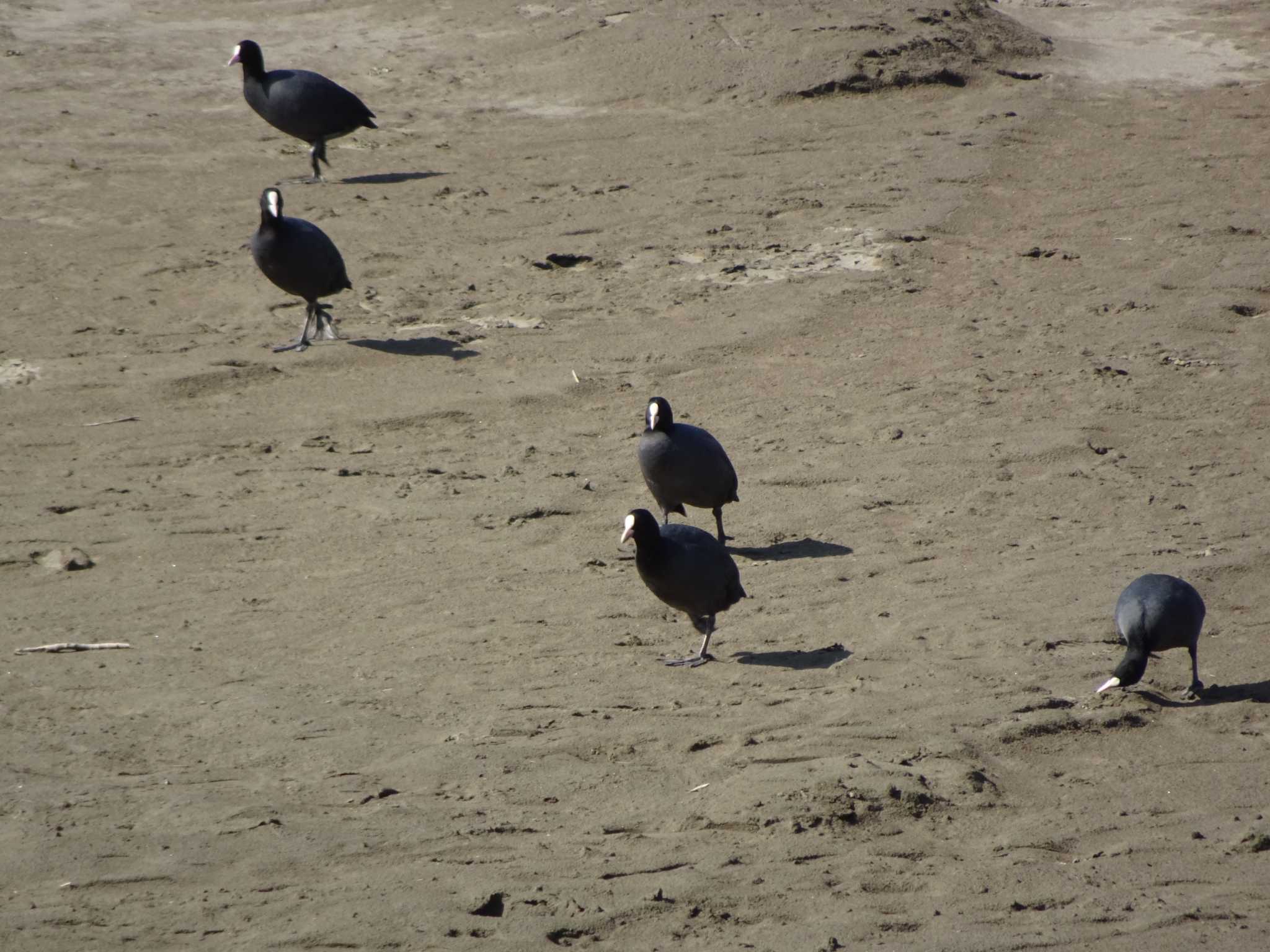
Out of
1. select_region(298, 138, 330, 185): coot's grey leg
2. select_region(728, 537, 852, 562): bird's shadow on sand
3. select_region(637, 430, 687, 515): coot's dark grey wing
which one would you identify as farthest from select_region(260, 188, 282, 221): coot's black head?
select_region(728, 537, 852, 562): bird's shadow on sand

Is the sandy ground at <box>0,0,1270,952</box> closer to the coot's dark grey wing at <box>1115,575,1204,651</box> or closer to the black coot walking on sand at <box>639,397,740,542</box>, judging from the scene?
the coot's dark grey wing at <box>1115,575,1204,651</box>

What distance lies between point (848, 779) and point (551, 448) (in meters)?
3.56

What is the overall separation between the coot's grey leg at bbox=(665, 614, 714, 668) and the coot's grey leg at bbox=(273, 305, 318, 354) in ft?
13.7

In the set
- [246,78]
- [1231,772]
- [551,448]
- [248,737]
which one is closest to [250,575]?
[248,737]

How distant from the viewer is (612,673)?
5.58m

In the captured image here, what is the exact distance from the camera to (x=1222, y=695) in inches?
217

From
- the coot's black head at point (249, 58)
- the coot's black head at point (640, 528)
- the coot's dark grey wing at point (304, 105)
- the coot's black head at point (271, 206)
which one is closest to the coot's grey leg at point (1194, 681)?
the coot's black head at point (640, 528)

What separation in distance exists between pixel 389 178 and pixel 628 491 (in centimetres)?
584

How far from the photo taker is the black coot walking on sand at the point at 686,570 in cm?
560

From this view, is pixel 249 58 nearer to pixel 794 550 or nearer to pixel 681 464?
pixel 681 464

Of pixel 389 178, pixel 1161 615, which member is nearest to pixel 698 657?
pixel 1161 615

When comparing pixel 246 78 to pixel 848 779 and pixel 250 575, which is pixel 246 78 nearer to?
pixel 250 575

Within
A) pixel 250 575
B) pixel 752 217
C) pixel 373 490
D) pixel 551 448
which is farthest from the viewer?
pixel 752 217

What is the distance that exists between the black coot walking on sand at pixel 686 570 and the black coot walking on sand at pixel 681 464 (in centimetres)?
84
